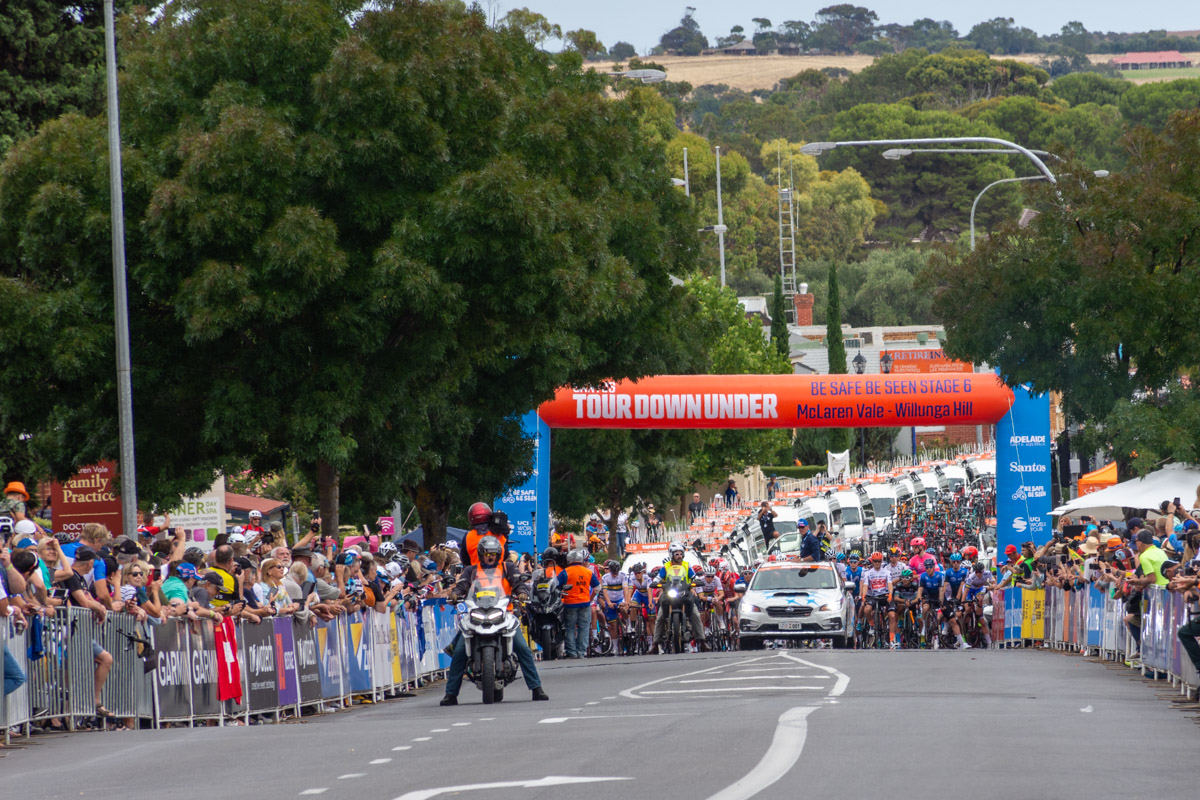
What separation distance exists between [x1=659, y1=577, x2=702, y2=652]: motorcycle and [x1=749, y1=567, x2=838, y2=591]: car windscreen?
3.90ft

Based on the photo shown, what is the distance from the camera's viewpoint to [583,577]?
27047 millimetres

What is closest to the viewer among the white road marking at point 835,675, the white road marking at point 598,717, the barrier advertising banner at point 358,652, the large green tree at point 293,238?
the white road marking at point 598,717

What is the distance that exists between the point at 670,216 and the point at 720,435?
30.9 meters

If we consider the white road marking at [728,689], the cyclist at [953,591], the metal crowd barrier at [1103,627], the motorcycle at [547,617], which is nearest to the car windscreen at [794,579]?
the cyclist at [953,591]

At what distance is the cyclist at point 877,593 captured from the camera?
32.0 m

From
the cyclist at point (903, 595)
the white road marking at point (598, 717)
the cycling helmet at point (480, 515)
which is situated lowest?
the cyclist at point (903, 595)

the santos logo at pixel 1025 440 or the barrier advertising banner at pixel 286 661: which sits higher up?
the santos logo at pixel 1025 440

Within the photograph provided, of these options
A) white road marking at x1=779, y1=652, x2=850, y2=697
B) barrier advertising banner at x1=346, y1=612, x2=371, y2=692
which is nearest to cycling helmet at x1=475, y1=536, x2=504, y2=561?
barrier advertising banner at x1=346, y1=612, x2=371, y2=692

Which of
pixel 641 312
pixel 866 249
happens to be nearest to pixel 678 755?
pixel 641 312

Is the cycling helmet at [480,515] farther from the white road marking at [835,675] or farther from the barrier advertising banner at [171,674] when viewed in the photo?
the white road marking at [835,675]

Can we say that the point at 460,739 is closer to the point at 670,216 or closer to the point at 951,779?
Answer: the point at 951,779

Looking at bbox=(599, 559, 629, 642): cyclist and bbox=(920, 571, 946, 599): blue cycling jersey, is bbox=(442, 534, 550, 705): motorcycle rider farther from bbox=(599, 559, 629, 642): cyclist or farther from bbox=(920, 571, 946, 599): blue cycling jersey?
bbox=(920, 571, 946, 599): blue cycling jersey

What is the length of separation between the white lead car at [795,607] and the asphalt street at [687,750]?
11542 mm

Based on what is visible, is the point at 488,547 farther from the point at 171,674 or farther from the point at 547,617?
the point at 547,617
